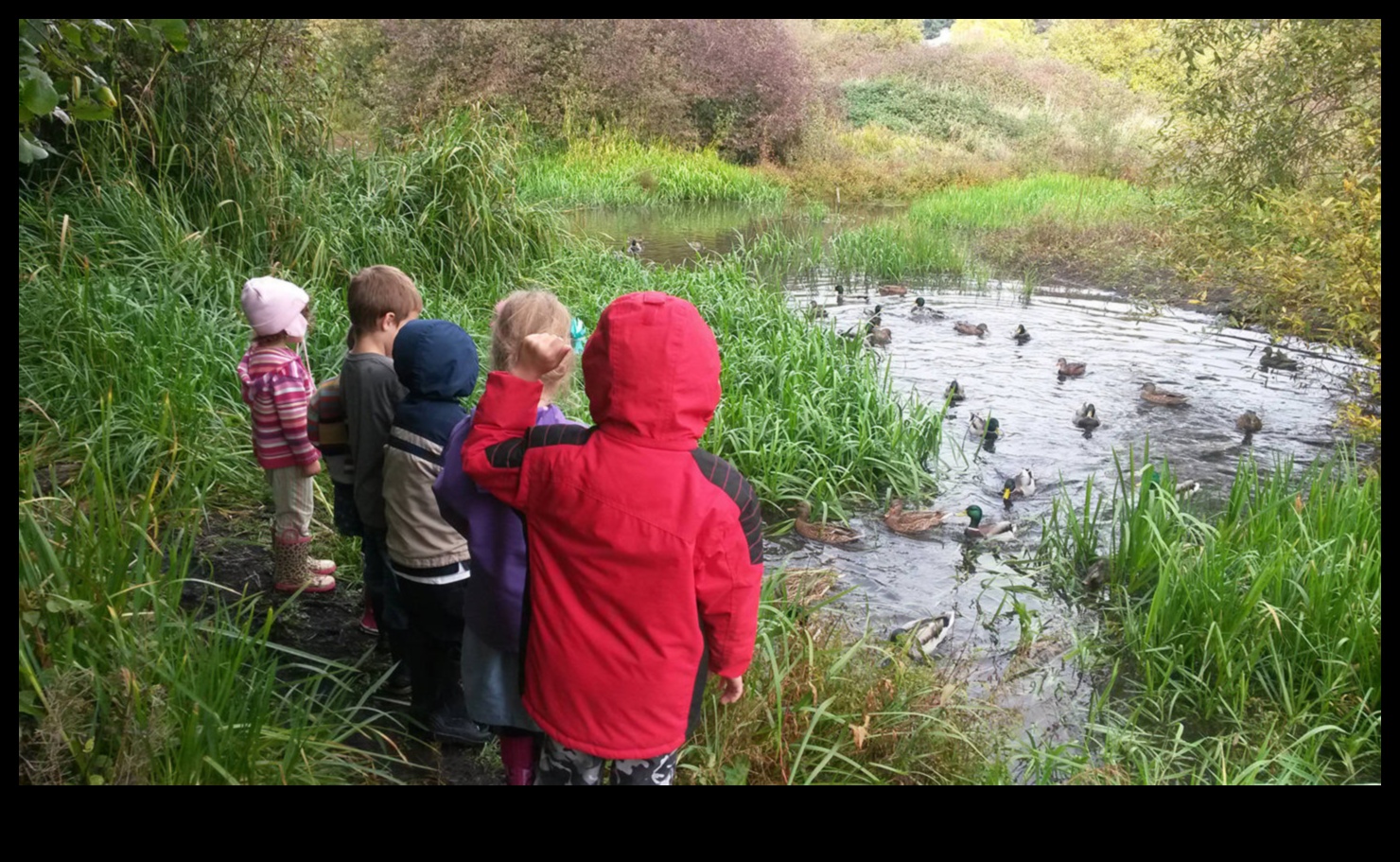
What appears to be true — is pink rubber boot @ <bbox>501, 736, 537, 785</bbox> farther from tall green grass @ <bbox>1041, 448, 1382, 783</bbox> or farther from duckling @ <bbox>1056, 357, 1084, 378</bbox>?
duckling @ <bbox>1056, 357, 1084, 378</bbox>

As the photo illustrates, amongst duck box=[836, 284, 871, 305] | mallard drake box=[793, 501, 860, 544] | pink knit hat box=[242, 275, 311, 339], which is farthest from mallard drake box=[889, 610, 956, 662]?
duck box=[836, 284, 871, 305]

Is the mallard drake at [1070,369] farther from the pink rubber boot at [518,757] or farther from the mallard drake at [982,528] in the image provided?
the pink rubber boot at [518,757]

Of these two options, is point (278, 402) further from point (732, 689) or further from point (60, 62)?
point (732, 689)

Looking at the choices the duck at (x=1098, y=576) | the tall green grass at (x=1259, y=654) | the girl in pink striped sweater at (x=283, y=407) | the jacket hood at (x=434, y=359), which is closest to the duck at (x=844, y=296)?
the duck at (x=1098, y=576)

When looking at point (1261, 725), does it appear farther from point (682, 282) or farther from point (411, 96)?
point (411, 96)

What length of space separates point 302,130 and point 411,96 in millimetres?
4319

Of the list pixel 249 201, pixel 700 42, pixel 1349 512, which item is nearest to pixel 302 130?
pixel 249 201

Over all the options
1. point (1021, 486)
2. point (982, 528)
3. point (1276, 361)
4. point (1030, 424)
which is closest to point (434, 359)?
point (982, 528)

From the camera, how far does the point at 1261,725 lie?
122 inches

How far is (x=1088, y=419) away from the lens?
6.36 metres

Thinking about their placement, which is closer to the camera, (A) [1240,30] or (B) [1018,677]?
(B) [1018,677]

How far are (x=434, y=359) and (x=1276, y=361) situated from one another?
22.9 ft

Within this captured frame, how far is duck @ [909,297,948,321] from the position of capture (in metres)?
9.04

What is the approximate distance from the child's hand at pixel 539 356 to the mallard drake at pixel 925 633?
186cm
